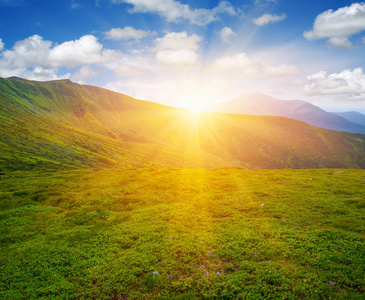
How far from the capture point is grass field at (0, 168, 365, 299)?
10766 millimetres

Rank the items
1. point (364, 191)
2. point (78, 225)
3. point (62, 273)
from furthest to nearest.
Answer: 1. point (364, 191)
2. point (78, 225)
3. point (62, 273)

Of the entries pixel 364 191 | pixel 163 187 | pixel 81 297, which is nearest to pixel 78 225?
pixel 81 297

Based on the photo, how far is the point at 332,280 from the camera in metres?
10.5

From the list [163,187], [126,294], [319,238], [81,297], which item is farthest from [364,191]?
[81,297]

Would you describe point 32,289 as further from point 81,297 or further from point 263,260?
point 263,260

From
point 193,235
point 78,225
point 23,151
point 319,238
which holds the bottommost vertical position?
point 23,151

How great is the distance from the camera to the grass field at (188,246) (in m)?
10.8

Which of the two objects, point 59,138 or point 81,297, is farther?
point 59,138

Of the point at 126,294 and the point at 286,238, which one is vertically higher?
the point at 286,238

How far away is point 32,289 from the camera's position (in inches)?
439

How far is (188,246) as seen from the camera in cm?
1434

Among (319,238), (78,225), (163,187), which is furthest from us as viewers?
(163,187)

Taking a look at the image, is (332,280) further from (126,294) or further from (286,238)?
(126,294)

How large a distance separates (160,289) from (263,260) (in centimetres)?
690
